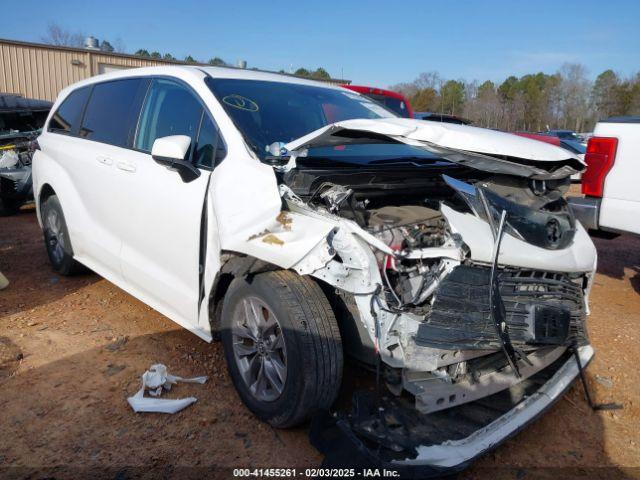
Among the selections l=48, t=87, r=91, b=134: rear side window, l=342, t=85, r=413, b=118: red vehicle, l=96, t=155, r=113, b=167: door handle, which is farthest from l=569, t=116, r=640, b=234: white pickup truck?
l=48, t=87, r=91, b=134: rear side window

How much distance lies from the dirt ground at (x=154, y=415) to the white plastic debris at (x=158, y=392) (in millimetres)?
44

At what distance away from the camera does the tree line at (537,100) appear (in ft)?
149

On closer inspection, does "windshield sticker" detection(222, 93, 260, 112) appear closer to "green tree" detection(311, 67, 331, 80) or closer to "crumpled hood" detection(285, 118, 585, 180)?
"crumpled hood" detection(285, 118, 585, 180)

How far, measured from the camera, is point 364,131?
281 centimetres

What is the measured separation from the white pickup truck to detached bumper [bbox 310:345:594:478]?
220 cm

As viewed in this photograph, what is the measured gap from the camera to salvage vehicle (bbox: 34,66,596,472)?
2281 millimetres

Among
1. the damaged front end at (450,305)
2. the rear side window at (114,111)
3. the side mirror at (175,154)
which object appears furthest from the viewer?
the rear side window at (114,111)

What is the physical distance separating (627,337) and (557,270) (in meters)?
2.19

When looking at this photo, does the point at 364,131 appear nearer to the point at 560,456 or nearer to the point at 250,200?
the point at 250,200

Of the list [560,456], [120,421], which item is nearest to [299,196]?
[120,421]

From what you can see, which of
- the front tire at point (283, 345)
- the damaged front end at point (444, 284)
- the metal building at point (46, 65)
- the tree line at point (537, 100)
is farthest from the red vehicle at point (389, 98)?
the tree line at point (537, 100)

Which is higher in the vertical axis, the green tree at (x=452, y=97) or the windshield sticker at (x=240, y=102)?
the green tree at (x=452, y=97)

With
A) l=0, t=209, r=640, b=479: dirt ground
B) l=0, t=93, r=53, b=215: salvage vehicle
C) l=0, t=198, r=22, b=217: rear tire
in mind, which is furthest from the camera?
l=0, t=198, r=22, b=217: rear tire

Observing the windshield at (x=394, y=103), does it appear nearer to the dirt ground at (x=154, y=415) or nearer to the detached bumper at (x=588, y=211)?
the detached bumper at (x=588, y=211)
